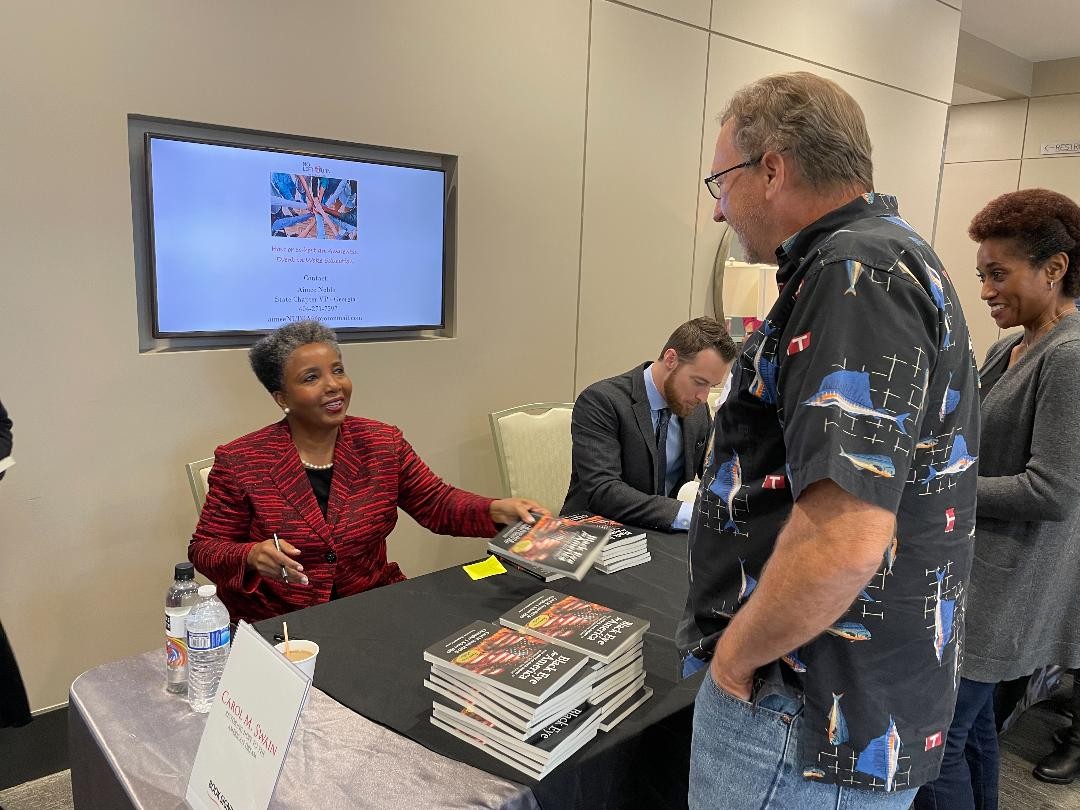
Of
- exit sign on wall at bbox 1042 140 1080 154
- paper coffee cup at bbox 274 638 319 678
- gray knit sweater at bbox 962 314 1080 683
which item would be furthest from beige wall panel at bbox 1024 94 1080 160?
paper coffee cup at bbox 274 638 319 678

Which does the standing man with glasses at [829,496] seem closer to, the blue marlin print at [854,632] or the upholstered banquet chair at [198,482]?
the blue marlin print at [854,632]

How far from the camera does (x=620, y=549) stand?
1962 millimetres

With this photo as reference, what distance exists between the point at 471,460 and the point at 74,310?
158cm

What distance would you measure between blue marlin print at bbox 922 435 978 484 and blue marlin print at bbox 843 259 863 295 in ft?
0.84

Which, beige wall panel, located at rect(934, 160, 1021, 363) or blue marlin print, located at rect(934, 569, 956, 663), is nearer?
blue marlin print, located at rect(934, 569, 956, 663)

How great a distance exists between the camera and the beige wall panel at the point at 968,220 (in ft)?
23.7

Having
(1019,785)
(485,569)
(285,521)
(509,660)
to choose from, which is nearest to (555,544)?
(485,569)

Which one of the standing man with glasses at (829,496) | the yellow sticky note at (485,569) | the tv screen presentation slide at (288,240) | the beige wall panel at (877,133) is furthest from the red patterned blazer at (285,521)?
the beige wall panel at (877,133)

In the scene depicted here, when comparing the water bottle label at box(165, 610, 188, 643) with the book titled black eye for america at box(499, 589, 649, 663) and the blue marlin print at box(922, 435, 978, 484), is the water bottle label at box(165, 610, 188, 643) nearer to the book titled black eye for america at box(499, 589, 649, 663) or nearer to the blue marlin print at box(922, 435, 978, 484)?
the book titled black eye for america at box(499, 589, 649, 663)

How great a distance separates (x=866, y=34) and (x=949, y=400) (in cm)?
448

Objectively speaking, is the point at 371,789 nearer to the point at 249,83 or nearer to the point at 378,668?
the point at 378,668

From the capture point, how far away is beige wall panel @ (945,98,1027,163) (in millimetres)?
7055

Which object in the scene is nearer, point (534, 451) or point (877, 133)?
point (534, 451)

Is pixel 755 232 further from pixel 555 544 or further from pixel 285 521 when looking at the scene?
pixel 285 521
